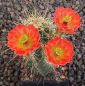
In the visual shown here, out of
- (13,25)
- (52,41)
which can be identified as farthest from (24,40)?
(13,25)

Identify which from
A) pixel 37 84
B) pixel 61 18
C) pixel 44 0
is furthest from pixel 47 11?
pixel 61 18

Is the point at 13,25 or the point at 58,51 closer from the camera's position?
the point at 58,51

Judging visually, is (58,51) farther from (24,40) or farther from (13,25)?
(13,25)

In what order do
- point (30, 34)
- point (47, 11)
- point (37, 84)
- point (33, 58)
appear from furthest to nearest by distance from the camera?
1. point (47, 11)
2. point (37, 84)
3. point (33, 58)
4. point (30, 34)

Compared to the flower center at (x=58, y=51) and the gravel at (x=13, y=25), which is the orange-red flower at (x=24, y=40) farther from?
the gravel at (x=13, y=25)

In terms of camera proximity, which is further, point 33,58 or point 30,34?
point 33,58

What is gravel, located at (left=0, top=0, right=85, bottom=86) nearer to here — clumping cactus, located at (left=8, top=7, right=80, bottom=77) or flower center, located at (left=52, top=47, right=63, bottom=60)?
clumping cactus, located at (left=8, top=7, right=80, bottom=77)

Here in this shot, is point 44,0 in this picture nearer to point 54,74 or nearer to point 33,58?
point 54,74

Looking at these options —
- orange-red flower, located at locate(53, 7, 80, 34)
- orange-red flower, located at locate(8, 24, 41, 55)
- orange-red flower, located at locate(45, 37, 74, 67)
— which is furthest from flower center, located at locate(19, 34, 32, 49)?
orange-red flower, located at locate(53, 7, 80, 34)
